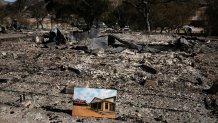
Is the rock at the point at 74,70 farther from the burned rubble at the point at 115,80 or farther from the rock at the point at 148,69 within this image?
the rock at the point at 148,69

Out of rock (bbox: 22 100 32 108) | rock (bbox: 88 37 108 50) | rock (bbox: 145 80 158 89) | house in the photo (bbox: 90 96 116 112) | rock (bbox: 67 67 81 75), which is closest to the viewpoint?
house in the photo (bbox: 90 96 116 112)

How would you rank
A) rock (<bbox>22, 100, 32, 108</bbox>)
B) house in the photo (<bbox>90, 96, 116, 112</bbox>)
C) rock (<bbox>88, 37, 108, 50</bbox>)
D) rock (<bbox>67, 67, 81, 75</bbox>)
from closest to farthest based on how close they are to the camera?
house in the photo (<bbox>90, 96, 116, 112</bbox>), rock (<bbox>22, 100, 32, 108</bbox>), rock (<bbox>67, 67, 81, 75</bbox>), rock (<bbox>88, 37, 108, 50</bbox>)

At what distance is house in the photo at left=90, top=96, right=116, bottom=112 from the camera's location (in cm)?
654

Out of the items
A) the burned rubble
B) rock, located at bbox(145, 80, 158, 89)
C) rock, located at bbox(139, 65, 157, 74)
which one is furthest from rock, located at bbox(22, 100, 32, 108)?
rock, located at bbox(139, 65, 157, 74)

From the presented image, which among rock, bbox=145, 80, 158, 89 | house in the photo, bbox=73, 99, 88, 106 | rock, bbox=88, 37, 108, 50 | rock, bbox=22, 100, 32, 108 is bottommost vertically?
rock, bbox=22, 100, 32, 108

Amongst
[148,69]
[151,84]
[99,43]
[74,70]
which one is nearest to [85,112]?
[151,84]

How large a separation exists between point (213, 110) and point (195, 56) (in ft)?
23.4

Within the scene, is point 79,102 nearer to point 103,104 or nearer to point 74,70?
point 103,104

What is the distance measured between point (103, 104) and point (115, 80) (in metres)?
3.11

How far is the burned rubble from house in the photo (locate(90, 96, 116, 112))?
8.8 inches

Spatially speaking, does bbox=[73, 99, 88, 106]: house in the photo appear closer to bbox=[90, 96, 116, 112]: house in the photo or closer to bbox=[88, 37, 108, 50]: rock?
bbox=[90, 96, 116, 112]: house in the photo

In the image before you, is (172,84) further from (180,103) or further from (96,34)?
(96,34)

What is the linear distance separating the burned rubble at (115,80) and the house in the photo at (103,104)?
0.22 metres

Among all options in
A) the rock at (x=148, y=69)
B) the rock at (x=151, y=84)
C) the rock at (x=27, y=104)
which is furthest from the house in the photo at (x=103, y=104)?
the rock at (x=148, y=69)
